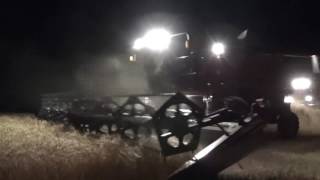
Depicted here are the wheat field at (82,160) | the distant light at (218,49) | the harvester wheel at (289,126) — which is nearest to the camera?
the wheat field at (82,160)

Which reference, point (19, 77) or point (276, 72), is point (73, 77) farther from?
point (276, 72)

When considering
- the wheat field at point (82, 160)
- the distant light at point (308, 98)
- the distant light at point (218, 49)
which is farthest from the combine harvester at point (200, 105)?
the distant light at point (308, 98)

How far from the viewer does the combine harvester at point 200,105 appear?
25.3 ft

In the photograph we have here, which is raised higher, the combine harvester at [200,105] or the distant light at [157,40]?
the distant light at [157,40]

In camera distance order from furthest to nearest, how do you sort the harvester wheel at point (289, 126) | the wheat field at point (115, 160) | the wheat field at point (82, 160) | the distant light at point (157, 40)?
1. the distant light at point (157, 40)
2. the harvester wheel at point (289, 126)
3. the wheat field at point (115, 160)
4. the wheat field at point (82, 160)

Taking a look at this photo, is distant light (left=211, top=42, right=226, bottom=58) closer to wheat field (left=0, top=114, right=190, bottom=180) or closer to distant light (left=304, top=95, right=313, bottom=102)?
wheat field (left=0, top=114, right=190, bottom=180)

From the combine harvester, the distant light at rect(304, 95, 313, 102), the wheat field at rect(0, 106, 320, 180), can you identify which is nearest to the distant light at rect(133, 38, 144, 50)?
the combine harvester

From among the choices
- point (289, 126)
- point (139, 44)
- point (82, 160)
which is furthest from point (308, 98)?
point (82, 160)

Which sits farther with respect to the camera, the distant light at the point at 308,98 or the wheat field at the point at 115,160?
the distant light at the point at 308,98

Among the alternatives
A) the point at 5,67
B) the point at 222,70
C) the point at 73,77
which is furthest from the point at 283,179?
the point at 5,67

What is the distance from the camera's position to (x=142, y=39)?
15781 mm

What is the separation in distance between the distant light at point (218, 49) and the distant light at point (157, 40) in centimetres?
132

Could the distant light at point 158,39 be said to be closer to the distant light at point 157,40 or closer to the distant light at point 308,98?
the distant light at point 157,40

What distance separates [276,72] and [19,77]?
29.7 metres
